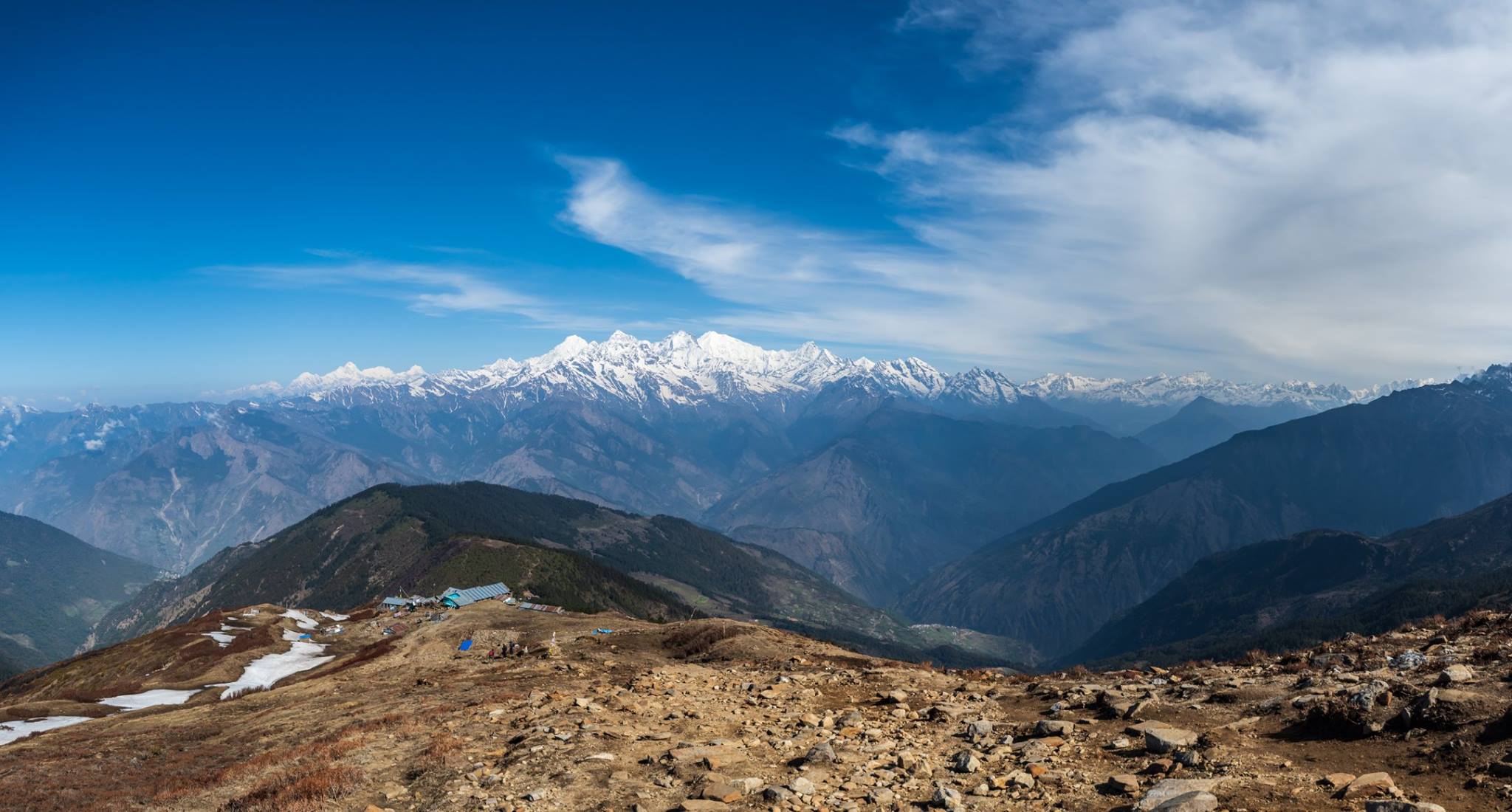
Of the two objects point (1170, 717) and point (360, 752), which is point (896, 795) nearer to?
point (1170, 717)

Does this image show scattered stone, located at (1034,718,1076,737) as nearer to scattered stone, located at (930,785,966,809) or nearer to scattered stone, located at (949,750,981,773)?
scattered stone, located at (949,750,981,773)

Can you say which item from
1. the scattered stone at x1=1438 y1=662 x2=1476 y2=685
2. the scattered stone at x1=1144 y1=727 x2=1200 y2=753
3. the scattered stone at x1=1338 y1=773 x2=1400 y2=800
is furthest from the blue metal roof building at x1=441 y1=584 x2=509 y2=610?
the scattered stone at x1=1338 y1=773 x2=1400 y2=800

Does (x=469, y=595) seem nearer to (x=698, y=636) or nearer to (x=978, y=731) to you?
(x=698, y=636)

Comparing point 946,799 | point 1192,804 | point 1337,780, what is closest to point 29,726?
point 946,799

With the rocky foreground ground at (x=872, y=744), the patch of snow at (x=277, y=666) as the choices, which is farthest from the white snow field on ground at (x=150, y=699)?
the rocky foreground ground at (x=872, y=744)

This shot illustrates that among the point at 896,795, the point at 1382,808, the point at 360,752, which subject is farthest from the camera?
the point at 360,752

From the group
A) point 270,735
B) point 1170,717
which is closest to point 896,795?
point 1170,717
